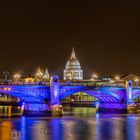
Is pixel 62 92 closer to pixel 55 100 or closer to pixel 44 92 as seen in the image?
pixel 44 92

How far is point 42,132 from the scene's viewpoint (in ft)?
247

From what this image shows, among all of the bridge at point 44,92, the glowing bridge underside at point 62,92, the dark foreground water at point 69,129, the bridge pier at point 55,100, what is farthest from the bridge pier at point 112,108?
the dark foreground water at point 69,129

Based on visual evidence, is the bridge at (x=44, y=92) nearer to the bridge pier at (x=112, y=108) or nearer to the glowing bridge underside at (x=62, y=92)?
the glowing bridge underside at (x=62, y=92)

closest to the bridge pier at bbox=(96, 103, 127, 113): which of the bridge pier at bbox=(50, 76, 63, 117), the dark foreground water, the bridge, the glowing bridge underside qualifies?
the glowing bridge underside

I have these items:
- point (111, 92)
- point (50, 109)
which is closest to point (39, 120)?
point (50, 109)

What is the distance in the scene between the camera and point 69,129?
3118 inches

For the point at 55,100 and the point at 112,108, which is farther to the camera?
the point at 112,108

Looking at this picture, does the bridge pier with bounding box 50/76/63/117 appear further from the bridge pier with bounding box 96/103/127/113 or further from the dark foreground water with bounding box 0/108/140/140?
the bridge pier with bounding box 96/103/127/113

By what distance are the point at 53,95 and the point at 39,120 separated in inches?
555

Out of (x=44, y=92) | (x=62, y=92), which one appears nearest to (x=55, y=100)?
(x=44, y=92)

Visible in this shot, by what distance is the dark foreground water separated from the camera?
71312 millimetres

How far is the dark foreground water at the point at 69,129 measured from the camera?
234 ft

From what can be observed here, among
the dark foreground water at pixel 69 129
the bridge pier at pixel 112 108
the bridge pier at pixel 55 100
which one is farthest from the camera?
the bridge pier at pixel 112 108

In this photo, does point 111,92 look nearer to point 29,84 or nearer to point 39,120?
point 29,84
